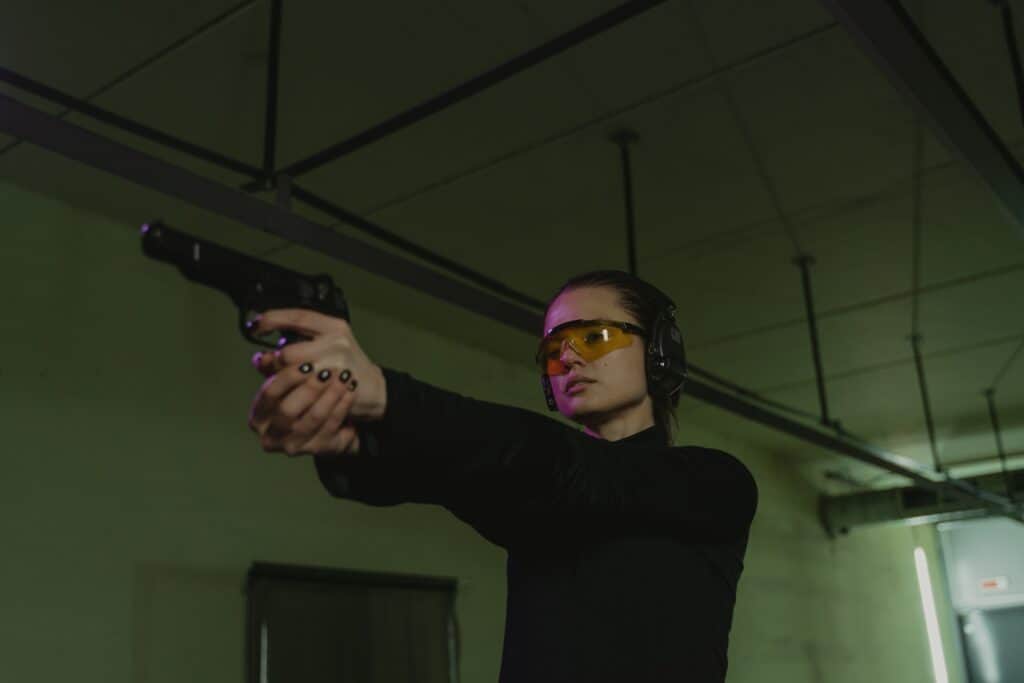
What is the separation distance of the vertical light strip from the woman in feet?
30.2

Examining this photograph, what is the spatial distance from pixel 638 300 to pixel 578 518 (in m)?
0.38

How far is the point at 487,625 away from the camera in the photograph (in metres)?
4.30

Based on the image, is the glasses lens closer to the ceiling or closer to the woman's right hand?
the woman's right hand

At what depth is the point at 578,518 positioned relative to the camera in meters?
0.91

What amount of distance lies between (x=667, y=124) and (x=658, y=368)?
1.89 m

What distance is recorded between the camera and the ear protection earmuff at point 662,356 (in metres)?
1.16

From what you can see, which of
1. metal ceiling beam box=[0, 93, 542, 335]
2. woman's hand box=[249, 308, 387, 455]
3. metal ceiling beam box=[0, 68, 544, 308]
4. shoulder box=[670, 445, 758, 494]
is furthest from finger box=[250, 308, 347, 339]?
metal ceiling beam box=[0, 68, 544, 308]

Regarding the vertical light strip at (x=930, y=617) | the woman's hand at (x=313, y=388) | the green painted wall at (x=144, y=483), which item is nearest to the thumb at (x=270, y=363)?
the woman's hand at (x=313, y=388)

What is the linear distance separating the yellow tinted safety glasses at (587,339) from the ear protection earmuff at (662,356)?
2 cm

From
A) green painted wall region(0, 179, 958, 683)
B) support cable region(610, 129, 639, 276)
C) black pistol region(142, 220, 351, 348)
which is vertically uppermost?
support cable region(610, 129, 639, 276)

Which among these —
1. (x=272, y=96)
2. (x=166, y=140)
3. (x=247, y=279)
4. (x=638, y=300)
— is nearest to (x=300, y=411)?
(x=247, y=279)

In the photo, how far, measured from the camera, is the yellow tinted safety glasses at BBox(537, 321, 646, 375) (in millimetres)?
1135

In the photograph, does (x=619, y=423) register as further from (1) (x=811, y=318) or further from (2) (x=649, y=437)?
(1) (x=811, y=318)

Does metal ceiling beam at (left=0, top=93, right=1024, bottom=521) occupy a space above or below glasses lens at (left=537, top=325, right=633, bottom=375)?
above
